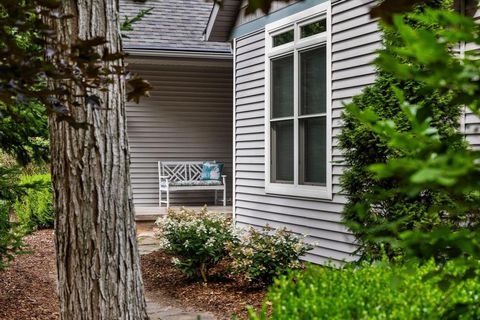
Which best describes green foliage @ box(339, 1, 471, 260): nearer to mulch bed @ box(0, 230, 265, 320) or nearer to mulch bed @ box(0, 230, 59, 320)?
mulch bed @ box(0, 230, 265, 320)

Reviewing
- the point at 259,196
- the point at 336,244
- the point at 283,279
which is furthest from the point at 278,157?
the point at 283,279

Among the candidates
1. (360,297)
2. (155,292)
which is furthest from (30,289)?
(360,297)

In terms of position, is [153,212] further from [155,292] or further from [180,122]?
[155,292]

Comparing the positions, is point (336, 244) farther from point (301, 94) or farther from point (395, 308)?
point (395, 308)

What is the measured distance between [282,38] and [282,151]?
5.17 feet

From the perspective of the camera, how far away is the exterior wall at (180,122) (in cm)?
1470

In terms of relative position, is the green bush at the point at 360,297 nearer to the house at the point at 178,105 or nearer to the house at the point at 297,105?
the house at the point at 297,105

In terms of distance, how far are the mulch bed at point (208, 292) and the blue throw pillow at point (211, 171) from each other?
597cm

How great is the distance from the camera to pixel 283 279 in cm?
276

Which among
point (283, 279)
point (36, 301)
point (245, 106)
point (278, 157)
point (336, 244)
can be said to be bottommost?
point (36, 301)

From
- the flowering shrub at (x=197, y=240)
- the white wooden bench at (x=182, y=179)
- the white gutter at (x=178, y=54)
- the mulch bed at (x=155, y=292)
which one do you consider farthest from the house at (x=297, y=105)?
the white wooden bench at (x=182, y=179)

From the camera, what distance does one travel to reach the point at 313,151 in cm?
845

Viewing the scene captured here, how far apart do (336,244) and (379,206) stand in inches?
84.1

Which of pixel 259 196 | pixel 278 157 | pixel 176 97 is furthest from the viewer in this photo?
pixel 176 97
